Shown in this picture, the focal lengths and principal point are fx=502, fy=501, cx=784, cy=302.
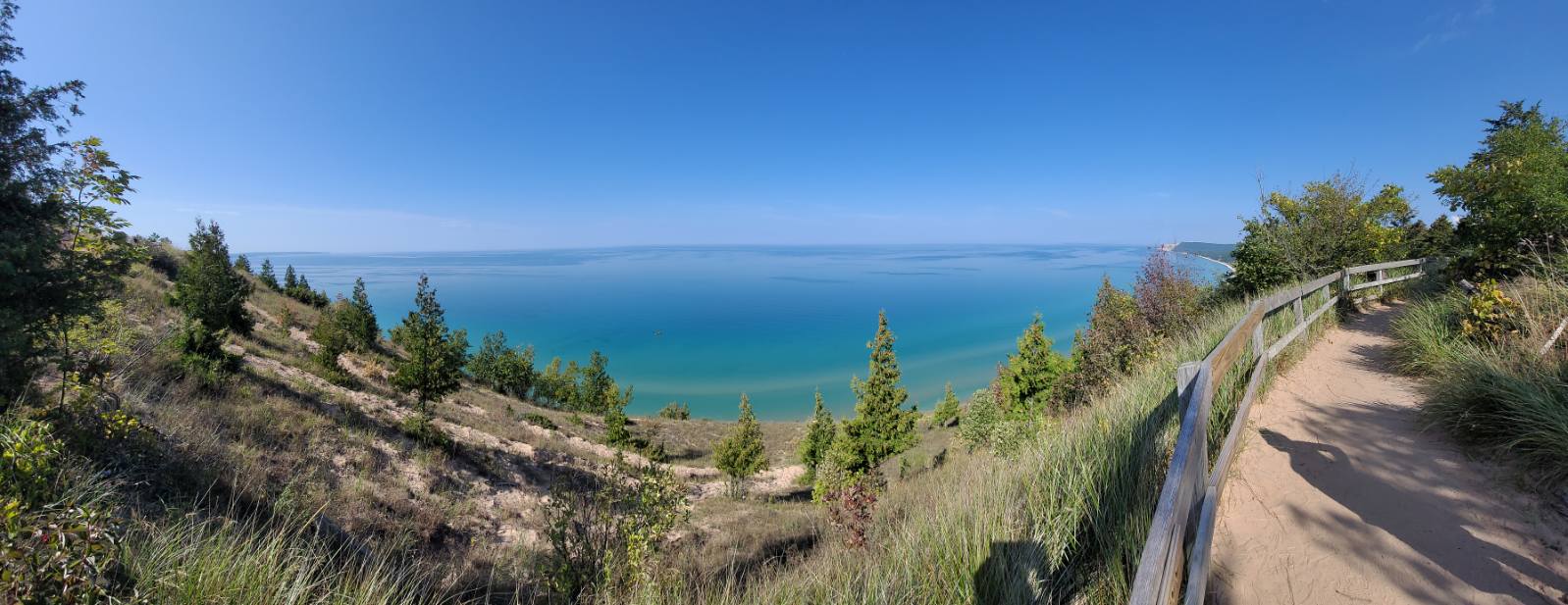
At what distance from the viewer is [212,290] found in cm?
2316

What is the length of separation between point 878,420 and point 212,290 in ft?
102

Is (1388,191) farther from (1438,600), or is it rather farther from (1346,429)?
(1438,600)

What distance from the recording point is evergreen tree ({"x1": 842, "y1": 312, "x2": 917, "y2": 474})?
22391 millimetres

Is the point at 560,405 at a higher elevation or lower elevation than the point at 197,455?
lower

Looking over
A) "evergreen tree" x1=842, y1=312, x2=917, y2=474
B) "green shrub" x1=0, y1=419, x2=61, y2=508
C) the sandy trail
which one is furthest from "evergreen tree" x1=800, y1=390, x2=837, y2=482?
"green shrub" x1=0, y1=419, x2=61, y2=508

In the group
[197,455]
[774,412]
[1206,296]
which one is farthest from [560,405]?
[1206,296]

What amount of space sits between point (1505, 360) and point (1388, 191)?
2015 centimetres

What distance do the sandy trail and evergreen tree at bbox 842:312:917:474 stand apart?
17685mm

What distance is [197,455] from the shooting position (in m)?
7.83

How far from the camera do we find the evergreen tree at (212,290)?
2202 centimetres

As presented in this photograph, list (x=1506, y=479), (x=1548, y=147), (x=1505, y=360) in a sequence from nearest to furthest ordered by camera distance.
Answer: (x=1506, y=479)
(x=1505, y=360)
(x=1548, y=147)

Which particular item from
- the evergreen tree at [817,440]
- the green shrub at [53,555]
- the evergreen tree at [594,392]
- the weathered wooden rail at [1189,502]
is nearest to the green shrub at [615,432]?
the evergreen tree at [817,440]

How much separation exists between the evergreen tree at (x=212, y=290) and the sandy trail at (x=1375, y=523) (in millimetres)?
31783

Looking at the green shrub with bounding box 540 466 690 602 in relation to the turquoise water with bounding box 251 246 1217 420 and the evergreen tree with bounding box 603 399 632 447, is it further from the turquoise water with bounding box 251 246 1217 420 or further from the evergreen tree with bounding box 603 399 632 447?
the turquoise water with bounding box 251 246 1217 420
